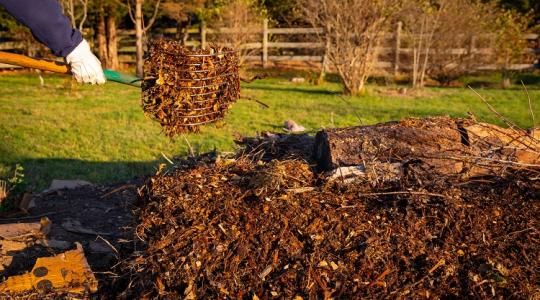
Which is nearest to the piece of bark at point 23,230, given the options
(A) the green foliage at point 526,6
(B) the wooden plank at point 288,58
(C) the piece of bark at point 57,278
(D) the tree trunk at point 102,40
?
(C) the piece of bark at point 57,278

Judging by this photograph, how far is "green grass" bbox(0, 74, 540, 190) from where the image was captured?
6.89 m

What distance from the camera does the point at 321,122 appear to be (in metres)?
9.46

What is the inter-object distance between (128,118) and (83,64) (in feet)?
20.5

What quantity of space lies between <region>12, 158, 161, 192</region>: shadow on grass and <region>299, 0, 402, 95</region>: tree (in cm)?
661

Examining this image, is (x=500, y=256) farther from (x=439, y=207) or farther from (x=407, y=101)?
(x=407, y=101)

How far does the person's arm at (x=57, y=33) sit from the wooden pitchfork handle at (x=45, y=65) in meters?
0.07

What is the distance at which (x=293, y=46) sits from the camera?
61.9ft

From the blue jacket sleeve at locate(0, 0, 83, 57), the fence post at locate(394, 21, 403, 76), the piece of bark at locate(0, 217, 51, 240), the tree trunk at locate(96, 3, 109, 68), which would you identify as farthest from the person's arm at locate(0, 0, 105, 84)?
the tree trunk at locate(96, 3, 109, 68)

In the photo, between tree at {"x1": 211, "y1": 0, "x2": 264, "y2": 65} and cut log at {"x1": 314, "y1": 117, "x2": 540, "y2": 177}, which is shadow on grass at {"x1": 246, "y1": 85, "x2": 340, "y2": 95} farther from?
cut log at {"x1": 314, "y1": 117, "x2": 540, "y2": 177}

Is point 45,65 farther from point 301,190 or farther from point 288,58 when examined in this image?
point 288,58

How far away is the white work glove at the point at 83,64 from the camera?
3627 millimetres

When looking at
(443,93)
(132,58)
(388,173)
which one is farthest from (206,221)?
(132,58)

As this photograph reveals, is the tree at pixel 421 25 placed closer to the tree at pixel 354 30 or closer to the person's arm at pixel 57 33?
the tree at pixel 354 30

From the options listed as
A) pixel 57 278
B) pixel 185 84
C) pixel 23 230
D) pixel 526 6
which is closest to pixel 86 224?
pixel 23 230
